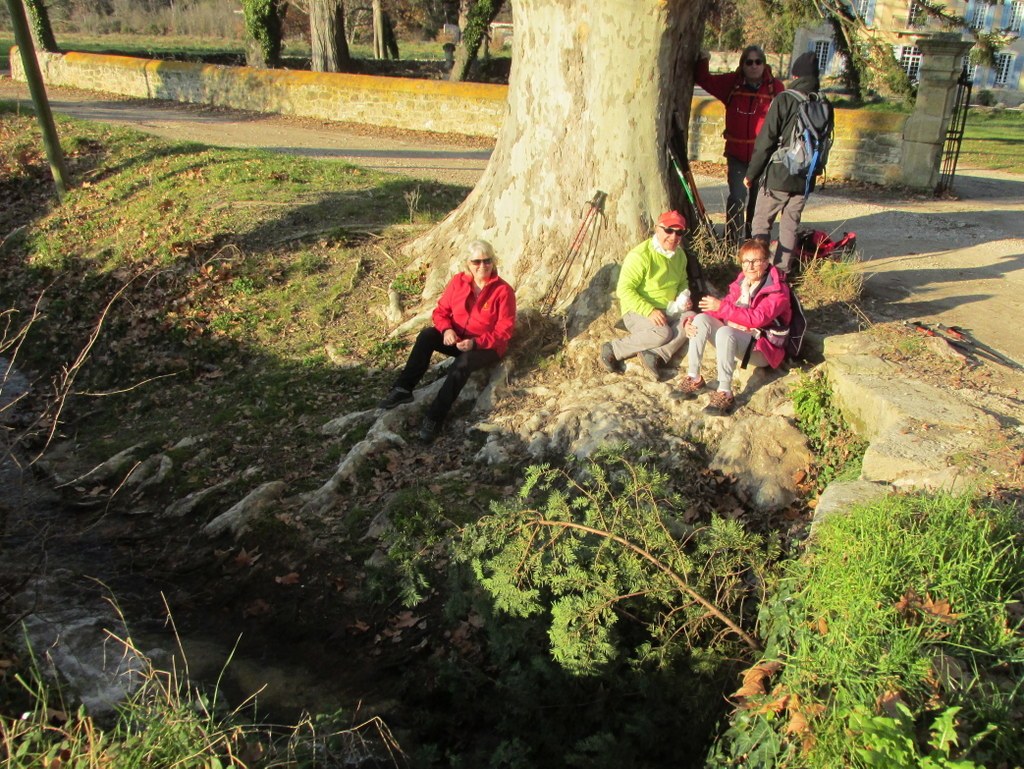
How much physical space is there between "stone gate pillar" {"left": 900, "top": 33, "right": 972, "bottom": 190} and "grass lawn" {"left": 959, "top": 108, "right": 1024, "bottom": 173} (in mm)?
4259

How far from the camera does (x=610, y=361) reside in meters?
6.45

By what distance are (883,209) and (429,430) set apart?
7703 mm

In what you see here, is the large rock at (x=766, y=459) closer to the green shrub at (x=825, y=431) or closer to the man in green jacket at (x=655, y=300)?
the green shrub at (x=825, y=431)

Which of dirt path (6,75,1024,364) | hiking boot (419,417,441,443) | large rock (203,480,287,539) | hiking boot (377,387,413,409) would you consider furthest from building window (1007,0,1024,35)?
large rock (203,480,287,539)

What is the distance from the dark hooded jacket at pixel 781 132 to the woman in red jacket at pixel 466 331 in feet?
7.63

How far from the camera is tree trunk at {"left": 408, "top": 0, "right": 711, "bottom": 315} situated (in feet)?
21.9

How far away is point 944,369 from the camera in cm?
575

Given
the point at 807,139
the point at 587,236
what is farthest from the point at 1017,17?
the point at 587,236

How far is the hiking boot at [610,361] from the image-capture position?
6453 mm

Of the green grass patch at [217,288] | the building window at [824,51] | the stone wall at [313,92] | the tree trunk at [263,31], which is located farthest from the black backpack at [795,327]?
the building window at [824,51]

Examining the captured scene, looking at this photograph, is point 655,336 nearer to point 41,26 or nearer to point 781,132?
point 781,132

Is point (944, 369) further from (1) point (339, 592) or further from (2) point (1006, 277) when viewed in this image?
(1) point (339, 592)

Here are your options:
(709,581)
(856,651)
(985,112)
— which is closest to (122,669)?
(709,581)

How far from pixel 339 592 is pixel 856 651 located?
318 cm
